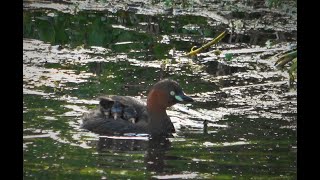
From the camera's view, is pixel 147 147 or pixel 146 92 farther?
pixel 146 92

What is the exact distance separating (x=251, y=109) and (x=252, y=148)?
2.08 metres

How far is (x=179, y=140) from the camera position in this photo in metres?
12.6

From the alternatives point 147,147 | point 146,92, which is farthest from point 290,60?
point 147,147

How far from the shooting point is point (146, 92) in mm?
14914

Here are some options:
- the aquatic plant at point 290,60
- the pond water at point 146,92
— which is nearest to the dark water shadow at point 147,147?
the pond water at point 146,92

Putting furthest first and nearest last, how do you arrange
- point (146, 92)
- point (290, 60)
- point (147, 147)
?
point (290, 60) → point (146, 92) → point (147, 147)

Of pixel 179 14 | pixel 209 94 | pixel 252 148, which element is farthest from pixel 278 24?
pixel 252 148

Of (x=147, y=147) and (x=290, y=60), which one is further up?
(x=290, y=60)

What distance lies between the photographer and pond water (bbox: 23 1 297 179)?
11.1 m

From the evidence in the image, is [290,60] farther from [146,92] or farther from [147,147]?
[147,147]

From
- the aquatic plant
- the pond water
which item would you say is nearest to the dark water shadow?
the pond water

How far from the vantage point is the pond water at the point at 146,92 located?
36.3ft

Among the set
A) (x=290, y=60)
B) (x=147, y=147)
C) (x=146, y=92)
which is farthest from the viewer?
(x=290, y=60)
